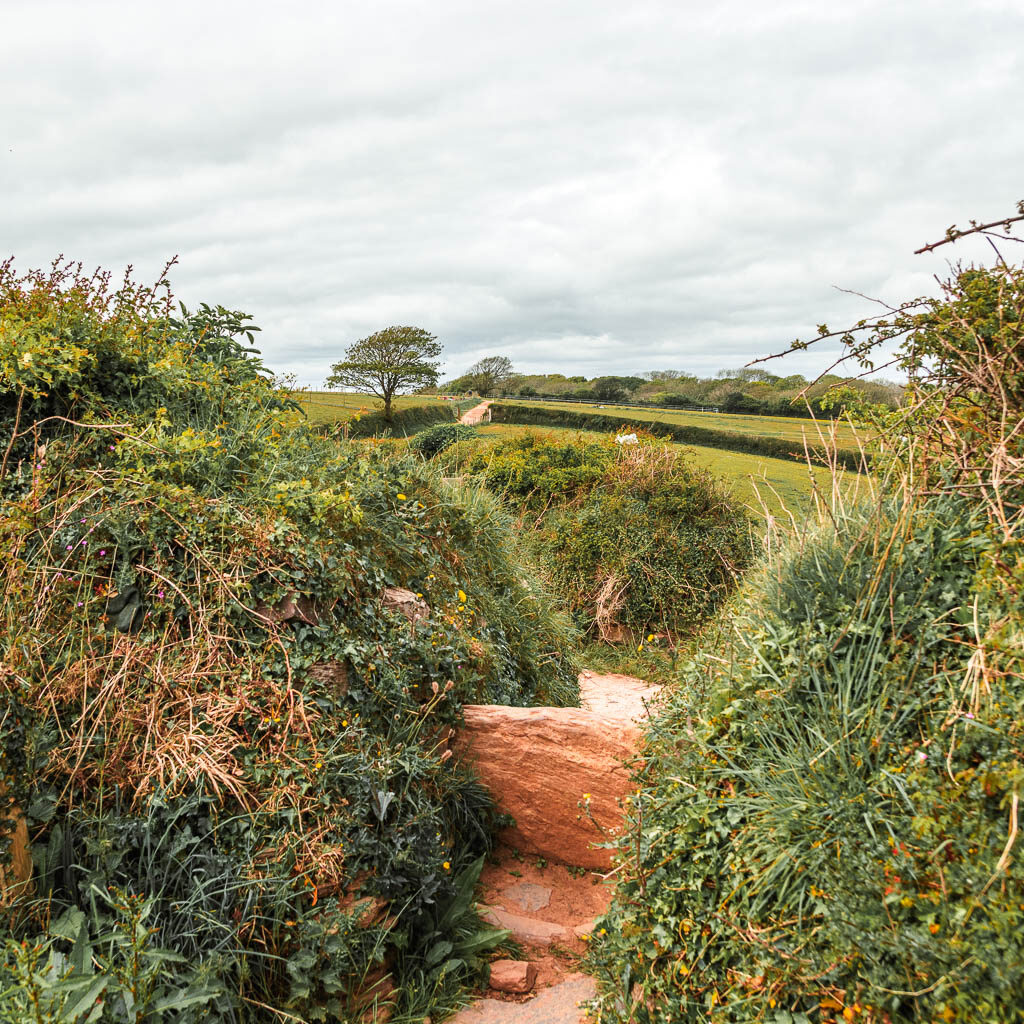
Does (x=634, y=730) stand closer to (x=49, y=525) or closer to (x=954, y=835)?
(x=954, y=835)

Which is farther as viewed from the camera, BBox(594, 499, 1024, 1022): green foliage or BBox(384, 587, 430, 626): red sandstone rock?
BBox(384, 587, 430, 626): red sandstone rock

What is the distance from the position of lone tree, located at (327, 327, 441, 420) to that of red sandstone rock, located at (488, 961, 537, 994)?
2819cm

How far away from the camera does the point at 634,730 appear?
4348 millimetres

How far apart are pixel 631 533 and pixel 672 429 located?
10.7m

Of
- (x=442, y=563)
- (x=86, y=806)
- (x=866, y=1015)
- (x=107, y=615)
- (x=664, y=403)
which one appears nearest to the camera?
(x=866, y=1015)

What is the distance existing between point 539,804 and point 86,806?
257 centimetres

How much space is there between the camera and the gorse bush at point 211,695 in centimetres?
304

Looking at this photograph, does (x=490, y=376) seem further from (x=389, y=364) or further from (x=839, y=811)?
(x=839, y=811)

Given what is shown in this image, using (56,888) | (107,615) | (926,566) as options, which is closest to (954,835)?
(926,566)

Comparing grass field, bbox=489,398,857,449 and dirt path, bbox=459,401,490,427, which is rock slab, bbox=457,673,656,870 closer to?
grass field, bbox=489,398,857,449

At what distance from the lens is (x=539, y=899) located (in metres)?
4.30

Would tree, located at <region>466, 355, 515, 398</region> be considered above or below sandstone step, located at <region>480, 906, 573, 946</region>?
above

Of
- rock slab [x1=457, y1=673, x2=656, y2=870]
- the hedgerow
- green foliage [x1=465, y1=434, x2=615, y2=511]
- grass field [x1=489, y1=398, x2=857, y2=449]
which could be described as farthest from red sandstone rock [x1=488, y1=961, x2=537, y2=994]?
grass field [x1=489, y1=398, x2=857, y2=449]

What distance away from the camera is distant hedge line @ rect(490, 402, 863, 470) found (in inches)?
701
